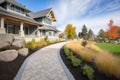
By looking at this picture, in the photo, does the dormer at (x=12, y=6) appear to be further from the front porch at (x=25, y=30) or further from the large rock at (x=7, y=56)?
the large rock at (x=7, y=56)

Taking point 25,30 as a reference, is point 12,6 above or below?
above

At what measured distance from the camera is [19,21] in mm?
16609

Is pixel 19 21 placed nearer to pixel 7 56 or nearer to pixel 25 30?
pixel 25 30

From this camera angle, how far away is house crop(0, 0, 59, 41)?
14670 millimetres

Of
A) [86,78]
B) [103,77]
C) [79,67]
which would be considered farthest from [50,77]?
[103,77]

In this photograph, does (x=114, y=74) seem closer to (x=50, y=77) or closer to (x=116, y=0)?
(x=50, y=77)

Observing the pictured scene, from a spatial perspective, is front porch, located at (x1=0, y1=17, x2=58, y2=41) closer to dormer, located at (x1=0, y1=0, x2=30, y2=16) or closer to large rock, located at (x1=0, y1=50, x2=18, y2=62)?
dormer, located at (x1=0, y1=0, x2=30, y2=16)

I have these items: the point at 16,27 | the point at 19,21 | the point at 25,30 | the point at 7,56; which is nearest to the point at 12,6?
the point at 19,21

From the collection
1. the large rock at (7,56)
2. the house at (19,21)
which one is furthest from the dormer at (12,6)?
the large rock at (7,56)

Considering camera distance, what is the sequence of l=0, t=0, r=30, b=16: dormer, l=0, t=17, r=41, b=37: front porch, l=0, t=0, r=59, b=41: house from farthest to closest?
l=0, t=0, r=30, b=16: dormer
l=0, t=17, r=41, b=37: front porch
l=0, t=0, r=59, b=41: house

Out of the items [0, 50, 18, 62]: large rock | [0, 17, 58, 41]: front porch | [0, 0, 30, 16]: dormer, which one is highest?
[0, 0, 30, 16]: dormer

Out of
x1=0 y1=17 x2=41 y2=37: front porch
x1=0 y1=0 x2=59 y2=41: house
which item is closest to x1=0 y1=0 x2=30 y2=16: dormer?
x1=0 y1=0 x2=59 y2=41: house

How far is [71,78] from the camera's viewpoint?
4770 millimetres

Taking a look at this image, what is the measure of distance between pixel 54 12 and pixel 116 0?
18923mm
